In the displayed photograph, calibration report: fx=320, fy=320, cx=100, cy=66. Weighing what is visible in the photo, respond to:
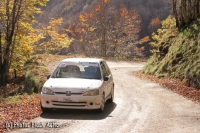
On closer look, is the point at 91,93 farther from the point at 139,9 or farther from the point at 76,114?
the point at 139,9

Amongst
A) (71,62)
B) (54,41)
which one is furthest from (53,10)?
(71,62)

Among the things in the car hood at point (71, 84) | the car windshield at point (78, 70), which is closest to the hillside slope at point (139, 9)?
the car windshield at point (78, 70)

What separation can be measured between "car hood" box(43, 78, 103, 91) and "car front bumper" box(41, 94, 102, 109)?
0.29 meters

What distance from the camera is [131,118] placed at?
10.1 m

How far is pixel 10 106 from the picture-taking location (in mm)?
12555

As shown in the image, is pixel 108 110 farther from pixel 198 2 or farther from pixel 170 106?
pixel 198 2

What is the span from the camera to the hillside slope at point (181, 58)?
18078 millimetres

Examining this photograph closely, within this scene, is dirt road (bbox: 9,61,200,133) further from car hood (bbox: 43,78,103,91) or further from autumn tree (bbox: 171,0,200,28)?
autumn tree (bbox: 171,0,200,28)

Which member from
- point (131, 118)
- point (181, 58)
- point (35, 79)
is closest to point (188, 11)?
point (181, 58)

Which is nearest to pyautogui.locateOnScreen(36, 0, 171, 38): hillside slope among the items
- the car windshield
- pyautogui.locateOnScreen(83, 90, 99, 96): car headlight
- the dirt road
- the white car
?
the dirt road

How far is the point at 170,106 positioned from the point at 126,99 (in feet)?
7.21

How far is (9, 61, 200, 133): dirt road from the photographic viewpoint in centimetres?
867

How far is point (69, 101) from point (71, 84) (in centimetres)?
58

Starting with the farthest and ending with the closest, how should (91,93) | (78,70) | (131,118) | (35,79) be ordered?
(35,79) < (78,70) < (91,93) < (131,118)
